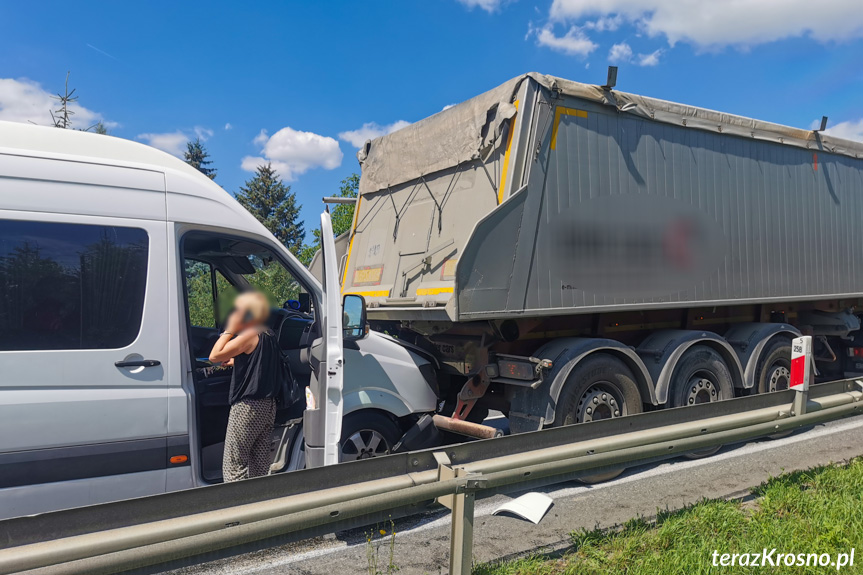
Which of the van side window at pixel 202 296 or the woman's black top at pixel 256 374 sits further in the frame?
the van side window at pixel 202 296

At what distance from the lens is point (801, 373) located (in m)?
4.90

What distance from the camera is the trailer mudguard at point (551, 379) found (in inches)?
212

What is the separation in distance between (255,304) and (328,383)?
2.65 feet

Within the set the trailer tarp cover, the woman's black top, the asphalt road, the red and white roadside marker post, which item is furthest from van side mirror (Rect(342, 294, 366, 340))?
the red and white roadside marker post

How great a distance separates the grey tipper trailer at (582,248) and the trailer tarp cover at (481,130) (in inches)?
0.8

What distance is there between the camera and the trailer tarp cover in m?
5.52

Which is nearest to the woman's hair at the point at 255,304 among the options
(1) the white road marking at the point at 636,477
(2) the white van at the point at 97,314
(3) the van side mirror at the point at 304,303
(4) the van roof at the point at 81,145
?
(2) the white van at the point at 97,314

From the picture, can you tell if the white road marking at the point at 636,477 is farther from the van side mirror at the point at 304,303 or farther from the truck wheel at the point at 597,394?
the van side mirror at the point at 304,303

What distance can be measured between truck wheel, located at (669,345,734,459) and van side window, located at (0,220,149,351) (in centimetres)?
492

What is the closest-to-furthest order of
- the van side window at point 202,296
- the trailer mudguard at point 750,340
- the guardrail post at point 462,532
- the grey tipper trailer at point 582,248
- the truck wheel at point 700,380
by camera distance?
the guardrail post at point 462,532 < the van side window at point 202,296 < the grey tipper trailer at point 582,248 < the truck wheel at point 700,380 < the trailer mudguard at point 750,340

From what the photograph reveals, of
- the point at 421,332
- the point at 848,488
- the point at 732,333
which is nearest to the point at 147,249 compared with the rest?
the point at 421,332

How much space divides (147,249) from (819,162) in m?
7.89

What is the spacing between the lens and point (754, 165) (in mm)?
7234

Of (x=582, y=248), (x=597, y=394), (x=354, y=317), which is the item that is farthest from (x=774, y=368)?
(x=354, y=317)
